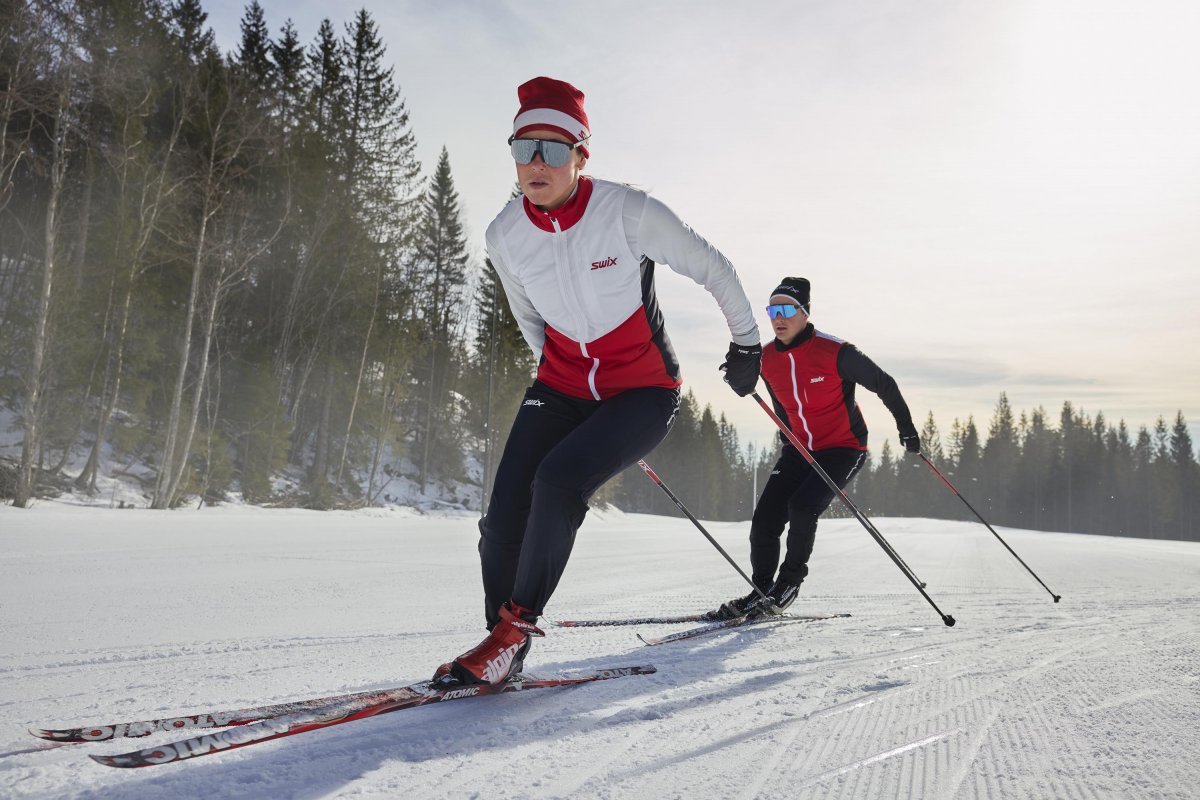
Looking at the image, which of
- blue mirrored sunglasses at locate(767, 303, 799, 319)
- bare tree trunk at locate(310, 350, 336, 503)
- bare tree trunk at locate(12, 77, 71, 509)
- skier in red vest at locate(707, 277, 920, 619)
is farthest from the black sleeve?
bare tree trunk at locate(310, 350, 336, 503)

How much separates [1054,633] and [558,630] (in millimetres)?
2399

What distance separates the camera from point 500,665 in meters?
2.17

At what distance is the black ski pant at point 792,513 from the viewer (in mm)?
4434

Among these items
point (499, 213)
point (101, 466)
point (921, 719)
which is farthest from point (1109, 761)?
point (101, 466)

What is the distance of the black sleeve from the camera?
4770 mm

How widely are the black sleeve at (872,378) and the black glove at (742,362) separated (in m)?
2.05

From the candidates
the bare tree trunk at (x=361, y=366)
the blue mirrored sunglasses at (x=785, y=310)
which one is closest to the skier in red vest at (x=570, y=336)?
the blue mirrored sunglasses at (x=785, y=310)

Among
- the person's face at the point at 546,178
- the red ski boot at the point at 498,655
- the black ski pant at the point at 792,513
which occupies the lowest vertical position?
the red ski boot at the point at 498,655

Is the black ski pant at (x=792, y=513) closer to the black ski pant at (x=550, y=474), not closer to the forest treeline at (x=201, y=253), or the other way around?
the black ski pant at (x=550, y=474)

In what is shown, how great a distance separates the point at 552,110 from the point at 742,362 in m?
1.20

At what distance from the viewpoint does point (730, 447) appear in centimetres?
9944

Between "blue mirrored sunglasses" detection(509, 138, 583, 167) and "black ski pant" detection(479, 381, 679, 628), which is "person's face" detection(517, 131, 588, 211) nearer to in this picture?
"blue mirrored sunglasses" detection(509, 138, 583, 167)

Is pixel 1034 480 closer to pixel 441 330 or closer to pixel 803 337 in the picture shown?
pixel 441 330

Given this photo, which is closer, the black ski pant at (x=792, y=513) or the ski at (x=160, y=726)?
the ski at (x=160, y=726)
